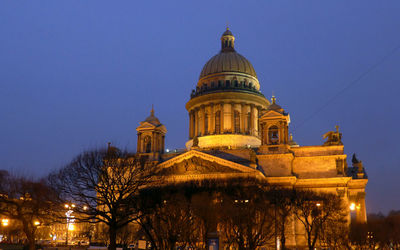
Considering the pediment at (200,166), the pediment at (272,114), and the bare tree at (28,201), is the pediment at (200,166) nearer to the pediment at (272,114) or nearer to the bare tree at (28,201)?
the pediment at (272,114)

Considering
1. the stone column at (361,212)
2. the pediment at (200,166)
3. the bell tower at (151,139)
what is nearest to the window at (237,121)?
the bell tower at (151,139)

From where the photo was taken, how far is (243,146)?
255 feet

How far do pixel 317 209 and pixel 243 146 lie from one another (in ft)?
93.1

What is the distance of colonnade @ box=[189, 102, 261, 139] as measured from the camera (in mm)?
80981

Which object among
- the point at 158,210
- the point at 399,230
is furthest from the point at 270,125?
the point at 158,210

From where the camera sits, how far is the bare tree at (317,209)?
1972 inches

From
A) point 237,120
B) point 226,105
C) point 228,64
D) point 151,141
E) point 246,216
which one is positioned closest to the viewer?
point 246,216

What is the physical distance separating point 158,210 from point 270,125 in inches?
1196

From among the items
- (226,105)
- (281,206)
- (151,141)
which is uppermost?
(226,105)

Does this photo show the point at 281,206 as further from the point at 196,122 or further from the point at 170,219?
the point at 196,122

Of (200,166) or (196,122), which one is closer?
(200,166)

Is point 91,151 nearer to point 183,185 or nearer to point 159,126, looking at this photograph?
point 183,185

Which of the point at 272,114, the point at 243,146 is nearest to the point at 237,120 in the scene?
the point at 243,146

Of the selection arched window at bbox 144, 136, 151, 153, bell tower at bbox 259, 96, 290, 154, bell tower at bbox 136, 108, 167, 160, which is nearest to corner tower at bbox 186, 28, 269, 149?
bell tower at bbox 259, 96, 290, 154
